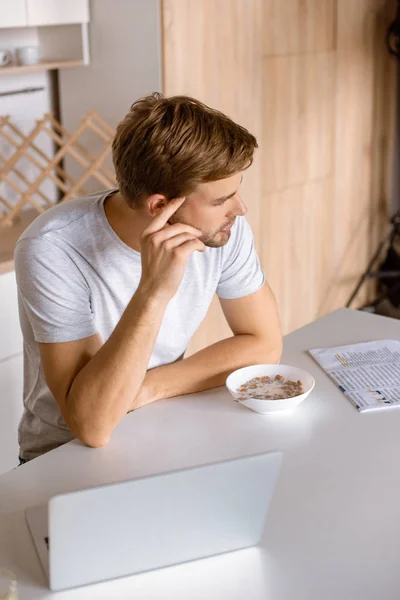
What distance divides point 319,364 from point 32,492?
0.77m

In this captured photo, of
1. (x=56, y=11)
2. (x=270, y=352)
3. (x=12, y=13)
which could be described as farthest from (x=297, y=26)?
(x=270, y=352)

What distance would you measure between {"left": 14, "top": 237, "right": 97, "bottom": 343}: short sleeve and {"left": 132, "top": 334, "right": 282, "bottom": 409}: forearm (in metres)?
0.17

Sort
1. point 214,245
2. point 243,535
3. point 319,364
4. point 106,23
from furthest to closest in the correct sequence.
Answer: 1. point 106,23
2. point 319,364
3. point 214,245
4. point 243,535

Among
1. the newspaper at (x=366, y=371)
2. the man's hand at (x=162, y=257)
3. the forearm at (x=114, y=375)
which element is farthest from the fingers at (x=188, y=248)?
the newspaper at (x=366, y=371)

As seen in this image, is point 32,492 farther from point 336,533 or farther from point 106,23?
point 106,23

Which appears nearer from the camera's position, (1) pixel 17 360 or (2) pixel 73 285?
(2) pixel 73 285

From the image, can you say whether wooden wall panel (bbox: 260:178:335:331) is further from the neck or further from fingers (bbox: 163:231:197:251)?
fingers (bbox: 163:231:197:251)

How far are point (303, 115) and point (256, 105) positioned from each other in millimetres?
440

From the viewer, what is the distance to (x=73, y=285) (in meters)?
1.69

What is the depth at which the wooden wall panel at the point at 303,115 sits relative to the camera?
317cm

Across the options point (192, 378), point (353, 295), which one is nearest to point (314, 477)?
point (192, 378)

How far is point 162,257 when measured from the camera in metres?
1.62

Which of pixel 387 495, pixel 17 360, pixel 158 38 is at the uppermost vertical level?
pixel 158 38

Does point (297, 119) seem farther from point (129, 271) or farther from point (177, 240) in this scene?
point (177, 240)
